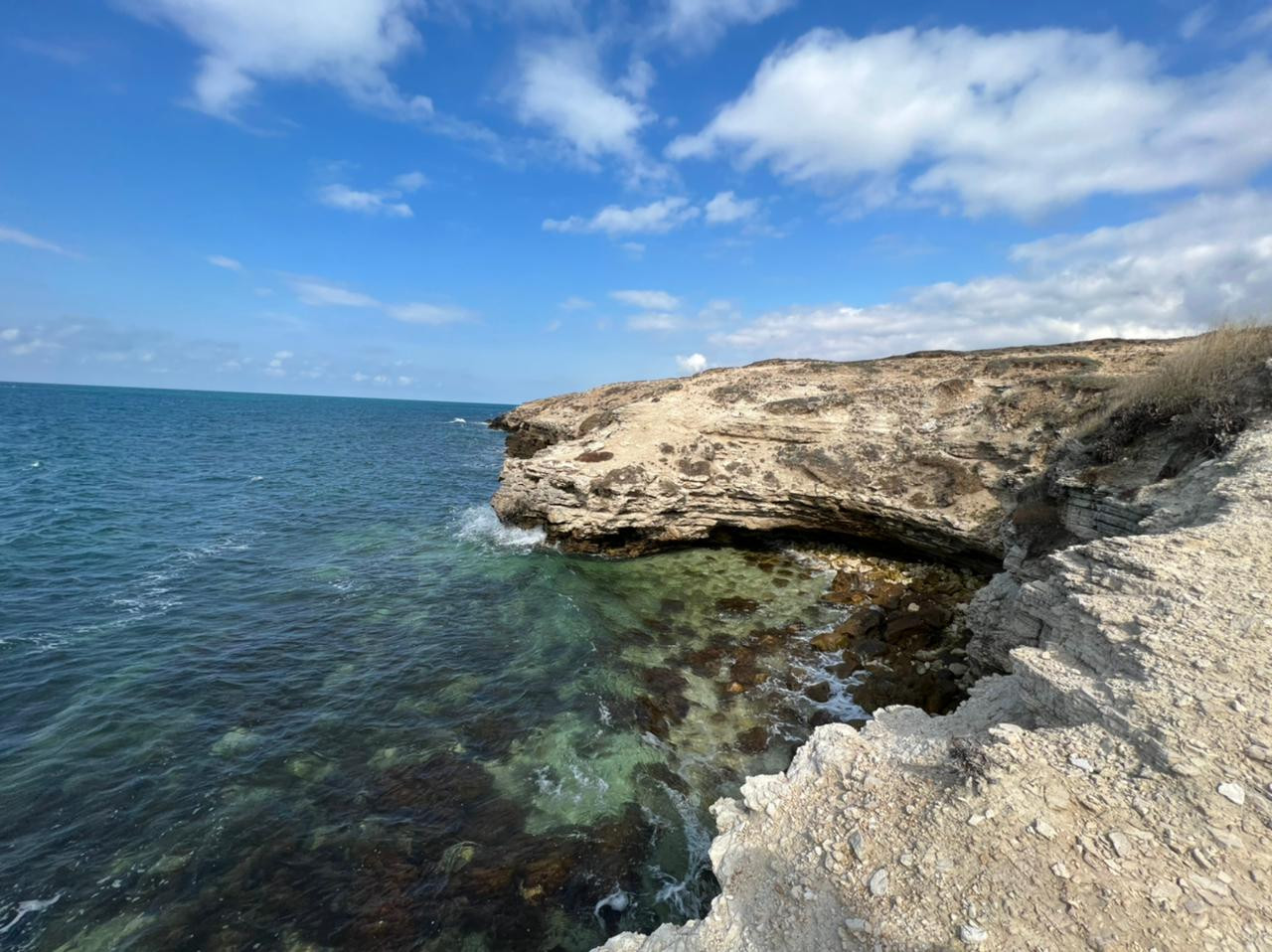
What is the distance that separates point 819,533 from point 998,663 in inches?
460

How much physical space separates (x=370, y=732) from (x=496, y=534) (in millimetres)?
14868

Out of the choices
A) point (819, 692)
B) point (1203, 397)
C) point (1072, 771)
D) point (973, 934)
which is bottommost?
point (819, 692)

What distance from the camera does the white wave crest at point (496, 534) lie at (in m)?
24.5

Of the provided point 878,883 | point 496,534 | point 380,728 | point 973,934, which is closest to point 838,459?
point 496,534

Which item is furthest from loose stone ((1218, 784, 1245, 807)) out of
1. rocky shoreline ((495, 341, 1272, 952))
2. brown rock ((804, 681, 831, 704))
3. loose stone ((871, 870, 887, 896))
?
brown rock ((804, 681, 831, 704))

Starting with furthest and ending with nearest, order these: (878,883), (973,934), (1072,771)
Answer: (1072,771), (878,883), (973,934)

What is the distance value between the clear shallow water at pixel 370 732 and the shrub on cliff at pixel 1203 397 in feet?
31.8

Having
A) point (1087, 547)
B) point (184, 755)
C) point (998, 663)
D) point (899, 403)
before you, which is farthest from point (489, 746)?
point (899, 403)

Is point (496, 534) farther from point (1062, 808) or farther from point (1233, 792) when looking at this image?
point (1233, 792)

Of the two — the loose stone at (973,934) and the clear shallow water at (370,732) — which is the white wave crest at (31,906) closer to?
the clear shallow water at (370,732)

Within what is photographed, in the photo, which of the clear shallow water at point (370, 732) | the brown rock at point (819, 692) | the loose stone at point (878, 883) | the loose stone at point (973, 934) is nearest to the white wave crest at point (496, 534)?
the clear shallow water at point (370, 732)

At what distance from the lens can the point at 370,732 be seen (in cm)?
1151

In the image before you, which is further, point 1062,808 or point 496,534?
point 496,534

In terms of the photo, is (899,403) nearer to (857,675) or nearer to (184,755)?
(857,675)
